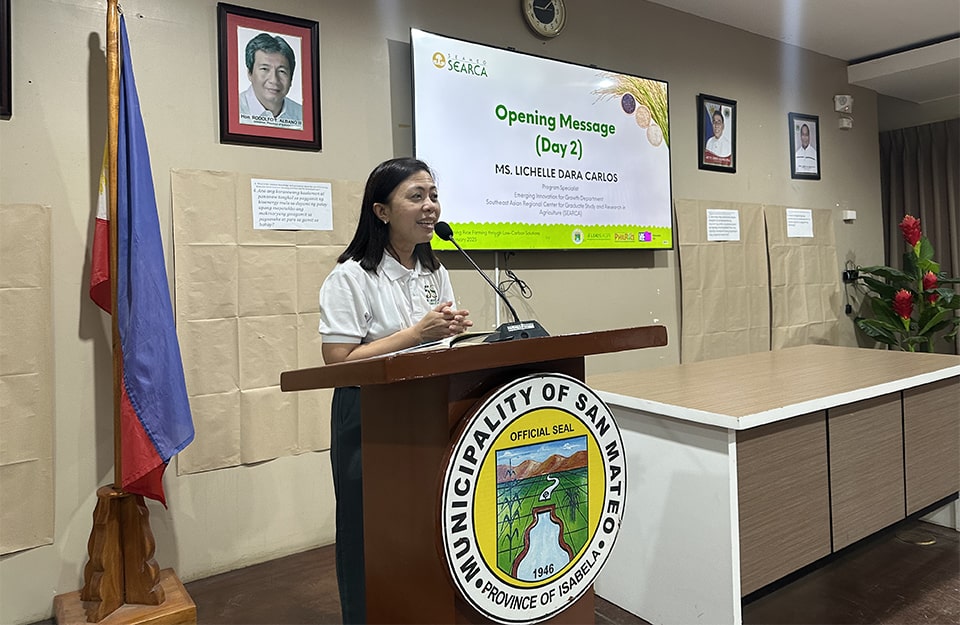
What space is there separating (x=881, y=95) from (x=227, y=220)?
5589 mm

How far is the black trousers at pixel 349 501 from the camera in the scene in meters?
1.51

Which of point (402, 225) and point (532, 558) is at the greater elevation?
point (402, 225)

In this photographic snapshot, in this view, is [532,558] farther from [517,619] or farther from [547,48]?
[547,48]

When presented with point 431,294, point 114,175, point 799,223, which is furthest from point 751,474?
point 799,223

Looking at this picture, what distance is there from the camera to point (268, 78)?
2.64 metres

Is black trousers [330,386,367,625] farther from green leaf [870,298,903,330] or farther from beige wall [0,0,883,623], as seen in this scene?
green leaf [870,298,903,330]

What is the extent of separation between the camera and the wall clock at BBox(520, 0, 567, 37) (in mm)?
3363

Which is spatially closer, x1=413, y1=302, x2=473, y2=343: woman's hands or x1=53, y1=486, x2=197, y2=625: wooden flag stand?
x1=413, y1=302, x2=473, y2=343: woman's hands

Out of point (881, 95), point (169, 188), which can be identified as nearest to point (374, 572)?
point (169, 188)

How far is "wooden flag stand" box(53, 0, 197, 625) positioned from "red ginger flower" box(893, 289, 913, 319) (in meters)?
4.83

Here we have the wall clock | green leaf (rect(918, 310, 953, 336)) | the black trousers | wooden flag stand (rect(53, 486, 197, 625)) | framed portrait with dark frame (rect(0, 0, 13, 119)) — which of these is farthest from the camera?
green leaf (rect(918, 310, 953, 336))

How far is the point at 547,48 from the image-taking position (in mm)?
3457

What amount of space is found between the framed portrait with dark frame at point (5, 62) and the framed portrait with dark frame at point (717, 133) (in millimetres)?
3457

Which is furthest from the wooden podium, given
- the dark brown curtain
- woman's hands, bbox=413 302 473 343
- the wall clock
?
the dark brown curtain
